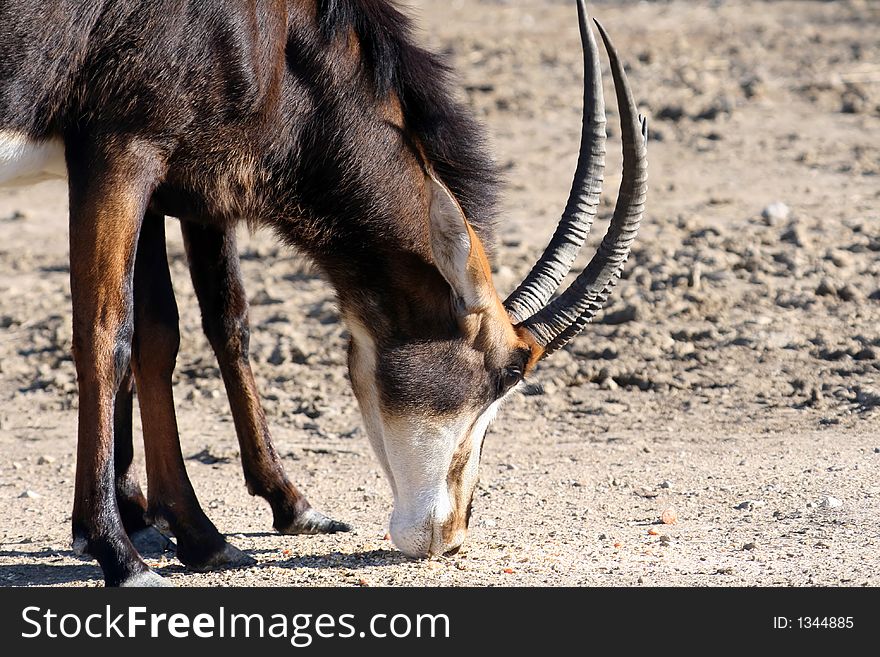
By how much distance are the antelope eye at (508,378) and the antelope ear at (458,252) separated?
30 centimetres

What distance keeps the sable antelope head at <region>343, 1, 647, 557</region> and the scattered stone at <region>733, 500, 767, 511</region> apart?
4.21 ft

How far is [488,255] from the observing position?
6020 mm

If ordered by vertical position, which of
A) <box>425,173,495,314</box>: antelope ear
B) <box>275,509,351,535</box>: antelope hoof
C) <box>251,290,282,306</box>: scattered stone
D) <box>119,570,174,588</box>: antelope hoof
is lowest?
<box>119,570,174,588</box>: antelope hoof

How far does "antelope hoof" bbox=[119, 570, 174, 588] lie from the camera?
5488mm

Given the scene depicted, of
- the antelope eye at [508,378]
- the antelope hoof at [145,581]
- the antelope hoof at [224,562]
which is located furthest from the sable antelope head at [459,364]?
the antelope hoof at [145,581]

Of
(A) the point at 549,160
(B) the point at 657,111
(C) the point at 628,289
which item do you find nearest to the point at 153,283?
(C) the point at 628,289

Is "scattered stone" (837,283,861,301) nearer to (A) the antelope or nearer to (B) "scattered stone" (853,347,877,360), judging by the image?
(B) "scattered stone" (853,347,877,360)

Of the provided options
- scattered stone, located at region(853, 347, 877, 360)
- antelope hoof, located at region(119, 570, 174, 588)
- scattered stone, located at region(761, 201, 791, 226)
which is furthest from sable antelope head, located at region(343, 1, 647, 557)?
scattered stone, located at region(761, 201, 791, 226)

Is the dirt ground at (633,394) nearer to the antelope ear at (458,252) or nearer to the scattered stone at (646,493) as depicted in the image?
the scattered stone at (646,493)

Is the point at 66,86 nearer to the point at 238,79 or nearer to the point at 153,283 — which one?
the point at 238,79

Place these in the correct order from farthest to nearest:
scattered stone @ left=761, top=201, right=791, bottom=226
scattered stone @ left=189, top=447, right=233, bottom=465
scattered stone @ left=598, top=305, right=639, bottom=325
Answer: scattered stone @ left=761, top=201, right=791, bottom=226
scattered stone @ left=598, top=305, right=639, bottom=325
scattered stone @ left=189, top=447, right=233, bottom=465

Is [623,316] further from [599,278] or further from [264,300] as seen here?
[599,278]

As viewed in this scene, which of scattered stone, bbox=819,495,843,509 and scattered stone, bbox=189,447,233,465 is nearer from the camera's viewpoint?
scattered stone, bbox=819,495,843,509

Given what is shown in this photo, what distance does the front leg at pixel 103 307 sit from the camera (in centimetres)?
529
